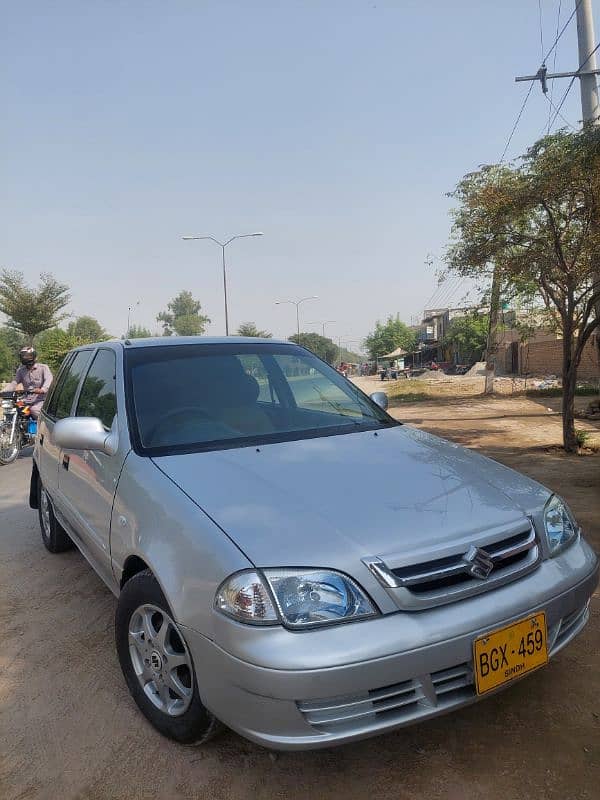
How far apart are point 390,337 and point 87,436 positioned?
87.8 metres

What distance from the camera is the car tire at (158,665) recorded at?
2090mm

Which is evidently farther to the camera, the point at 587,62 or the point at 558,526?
the point at 587,62

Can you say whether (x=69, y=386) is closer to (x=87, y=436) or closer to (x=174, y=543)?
(x=87, y=436)

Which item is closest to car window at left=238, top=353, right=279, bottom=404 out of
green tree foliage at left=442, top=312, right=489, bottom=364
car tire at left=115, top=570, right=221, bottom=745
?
car tire at left=115, top=570, right=221, bottom=745

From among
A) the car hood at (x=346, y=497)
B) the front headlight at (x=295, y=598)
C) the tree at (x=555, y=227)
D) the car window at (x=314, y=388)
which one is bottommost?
the front headlight at (x=295, y=598)

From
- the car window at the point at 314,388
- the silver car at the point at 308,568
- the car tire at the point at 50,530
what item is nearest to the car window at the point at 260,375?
the car window at the point at 314,388

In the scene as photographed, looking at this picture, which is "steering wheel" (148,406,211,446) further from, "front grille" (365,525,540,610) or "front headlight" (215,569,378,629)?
"front grille" (365,525,540,610)

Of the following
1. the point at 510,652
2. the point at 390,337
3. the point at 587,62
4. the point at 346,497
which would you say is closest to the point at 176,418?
the point at 346,497

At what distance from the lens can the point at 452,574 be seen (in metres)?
1.89

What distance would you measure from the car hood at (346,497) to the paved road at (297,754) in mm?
811

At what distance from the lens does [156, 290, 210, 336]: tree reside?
11044 cm

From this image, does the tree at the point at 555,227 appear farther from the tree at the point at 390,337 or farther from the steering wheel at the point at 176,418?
the tree at the point at 390,337

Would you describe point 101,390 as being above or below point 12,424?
above

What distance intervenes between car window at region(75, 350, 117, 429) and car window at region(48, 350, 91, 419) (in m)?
0.22
